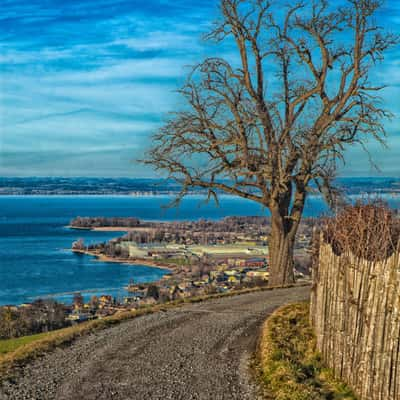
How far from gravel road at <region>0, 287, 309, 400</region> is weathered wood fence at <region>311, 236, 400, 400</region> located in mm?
1328

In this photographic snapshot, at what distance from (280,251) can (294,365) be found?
9.14 meters

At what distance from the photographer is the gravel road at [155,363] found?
7.11m

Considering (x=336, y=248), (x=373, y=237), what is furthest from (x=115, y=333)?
(x=373, y=237)

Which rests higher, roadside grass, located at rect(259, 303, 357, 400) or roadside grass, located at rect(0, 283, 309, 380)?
roadside grass, located at rect(259, 303, 357, 400)

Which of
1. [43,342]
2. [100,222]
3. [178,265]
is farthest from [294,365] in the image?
[100,222]

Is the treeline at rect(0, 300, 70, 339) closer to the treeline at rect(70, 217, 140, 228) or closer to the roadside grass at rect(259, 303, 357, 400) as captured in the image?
the roadside grass at rect(259, 303, 357, 400)

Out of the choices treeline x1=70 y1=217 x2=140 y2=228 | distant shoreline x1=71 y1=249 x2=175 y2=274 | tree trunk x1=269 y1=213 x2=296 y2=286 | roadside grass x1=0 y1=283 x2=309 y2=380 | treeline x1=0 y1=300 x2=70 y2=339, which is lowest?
distant shoreline x1=71 y1=249 x2=175 y2=274

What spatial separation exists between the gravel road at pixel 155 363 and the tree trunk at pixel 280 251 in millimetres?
5114

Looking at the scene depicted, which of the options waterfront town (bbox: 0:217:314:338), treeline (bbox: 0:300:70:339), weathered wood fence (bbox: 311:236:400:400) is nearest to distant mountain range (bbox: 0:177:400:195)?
waterfront town (bbox: 0:217:314:338)

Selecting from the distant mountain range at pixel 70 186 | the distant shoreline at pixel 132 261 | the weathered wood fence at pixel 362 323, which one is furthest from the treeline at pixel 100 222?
the weathered wood fence at pixel 362 323

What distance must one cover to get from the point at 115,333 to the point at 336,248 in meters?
4.51

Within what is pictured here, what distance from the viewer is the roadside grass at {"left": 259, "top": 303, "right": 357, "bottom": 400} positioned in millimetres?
6949

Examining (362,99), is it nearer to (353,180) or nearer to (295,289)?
(353,180)

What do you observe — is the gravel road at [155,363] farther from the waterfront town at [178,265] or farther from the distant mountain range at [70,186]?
the distant mountain range at [70,186]
